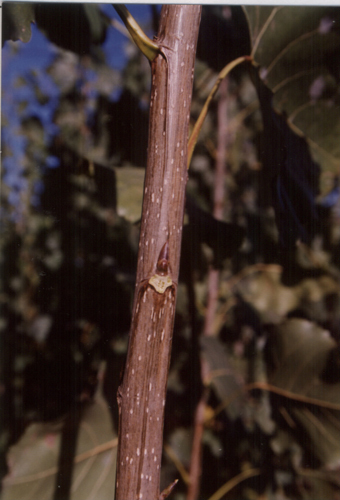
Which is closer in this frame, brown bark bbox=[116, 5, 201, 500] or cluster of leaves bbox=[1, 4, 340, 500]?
brown bark bbox=[116, 5, 201, 500]

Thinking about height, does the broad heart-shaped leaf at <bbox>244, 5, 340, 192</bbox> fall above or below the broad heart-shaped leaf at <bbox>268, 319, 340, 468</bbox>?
above

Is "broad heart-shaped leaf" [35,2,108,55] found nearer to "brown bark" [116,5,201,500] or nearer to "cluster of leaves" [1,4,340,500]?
"cluster of leaves" [1,4,340,500]

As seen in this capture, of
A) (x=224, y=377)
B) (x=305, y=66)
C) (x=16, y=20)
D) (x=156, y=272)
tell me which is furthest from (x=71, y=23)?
(x=224, y=377)

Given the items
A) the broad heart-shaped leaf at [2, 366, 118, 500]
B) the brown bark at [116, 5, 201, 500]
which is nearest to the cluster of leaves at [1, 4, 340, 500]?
the broad heart-shaped leaf at [2, 366, 118, 500]

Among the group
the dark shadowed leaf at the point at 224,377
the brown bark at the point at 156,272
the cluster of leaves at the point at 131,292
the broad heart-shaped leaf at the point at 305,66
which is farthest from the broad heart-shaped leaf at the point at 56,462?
the broad heart-shaped leaf at the point at 305,66

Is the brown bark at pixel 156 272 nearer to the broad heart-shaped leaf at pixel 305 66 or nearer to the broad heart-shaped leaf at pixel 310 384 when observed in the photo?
the broad heart-shaped leaf at pixel 305 66

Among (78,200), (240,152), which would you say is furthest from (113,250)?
(240,152)

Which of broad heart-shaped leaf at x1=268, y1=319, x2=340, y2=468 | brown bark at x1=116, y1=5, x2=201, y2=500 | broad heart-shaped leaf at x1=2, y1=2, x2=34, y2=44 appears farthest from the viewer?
broad heart-shaped leaf at x1=268, y1=319, x2=340, y2=468
